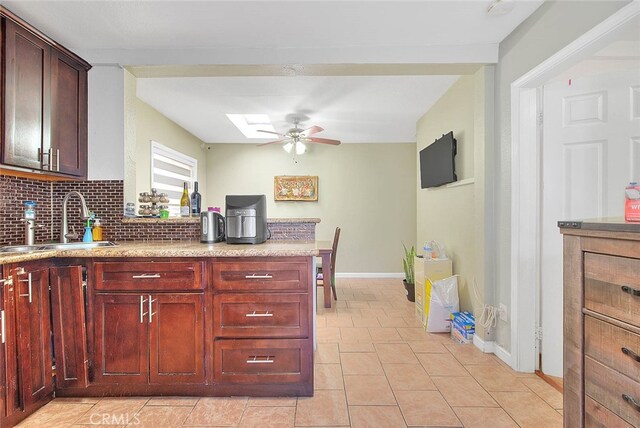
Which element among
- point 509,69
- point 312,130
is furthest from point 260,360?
point 312,130

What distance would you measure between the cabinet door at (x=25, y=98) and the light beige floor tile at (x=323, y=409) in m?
2.19

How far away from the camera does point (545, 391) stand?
6.40ft

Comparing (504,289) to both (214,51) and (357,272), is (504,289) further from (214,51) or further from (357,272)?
(357,272)

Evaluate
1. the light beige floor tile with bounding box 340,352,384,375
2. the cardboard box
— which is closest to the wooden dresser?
the light beige floor tile with bounding box 340,352,384,375

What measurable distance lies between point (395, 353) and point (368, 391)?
0.61 metres

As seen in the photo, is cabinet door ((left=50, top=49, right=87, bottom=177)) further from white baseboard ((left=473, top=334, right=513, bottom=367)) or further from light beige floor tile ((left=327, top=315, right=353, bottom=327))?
white baseboard ((left=473, top=334, right=513, bottom=367))

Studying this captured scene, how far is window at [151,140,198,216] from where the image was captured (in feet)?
12.7

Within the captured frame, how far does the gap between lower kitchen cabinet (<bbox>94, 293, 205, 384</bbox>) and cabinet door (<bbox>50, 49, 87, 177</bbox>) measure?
1.08 meters

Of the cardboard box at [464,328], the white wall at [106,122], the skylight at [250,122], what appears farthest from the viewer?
the skylight at [250,122]

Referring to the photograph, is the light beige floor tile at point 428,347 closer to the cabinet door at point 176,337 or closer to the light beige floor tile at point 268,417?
the light beige floor tile at point 268,417

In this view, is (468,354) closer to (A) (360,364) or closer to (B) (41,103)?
(A) (360,364)

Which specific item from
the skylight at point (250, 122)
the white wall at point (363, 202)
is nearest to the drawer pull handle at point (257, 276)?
the skylight at point (250, 122)

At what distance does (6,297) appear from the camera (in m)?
1.56

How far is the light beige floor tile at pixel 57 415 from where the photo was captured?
1.67 metres
